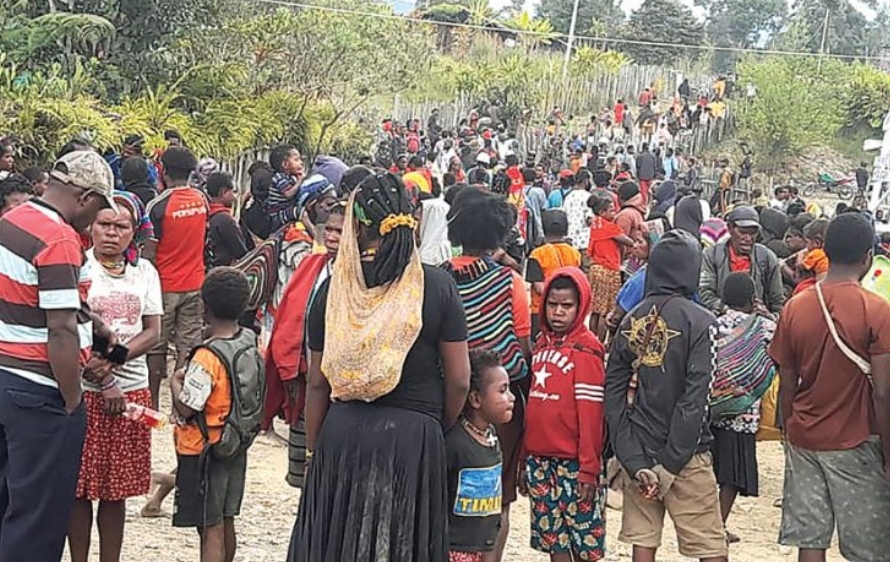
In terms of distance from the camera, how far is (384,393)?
13.3 feet

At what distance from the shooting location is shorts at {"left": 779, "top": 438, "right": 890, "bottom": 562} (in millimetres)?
5191

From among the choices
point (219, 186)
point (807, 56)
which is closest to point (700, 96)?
point (807, 56)

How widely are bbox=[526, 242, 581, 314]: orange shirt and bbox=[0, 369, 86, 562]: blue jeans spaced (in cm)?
475

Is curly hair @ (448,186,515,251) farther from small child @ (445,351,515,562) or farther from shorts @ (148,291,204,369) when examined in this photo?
shorts @ (148,291,204,369)

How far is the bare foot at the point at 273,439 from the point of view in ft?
27.4

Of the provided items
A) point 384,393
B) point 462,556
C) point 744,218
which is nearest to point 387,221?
point 384,393

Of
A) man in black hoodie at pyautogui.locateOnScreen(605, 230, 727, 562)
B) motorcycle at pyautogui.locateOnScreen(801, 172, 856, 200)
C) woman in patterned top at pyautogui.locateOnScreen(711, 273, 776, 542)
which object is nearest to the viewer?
man in black hoodie at pyautogui.locateOnScreen(605, 230, 727, 562)

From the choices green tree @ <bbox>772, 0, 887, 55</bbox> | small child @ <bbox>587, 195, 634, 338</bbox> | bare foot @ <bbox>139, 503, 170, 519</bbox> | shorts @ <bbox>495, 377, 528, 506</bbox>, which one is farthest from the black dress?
green tree @ <bbox>772, 0, 887, 55</bbox>

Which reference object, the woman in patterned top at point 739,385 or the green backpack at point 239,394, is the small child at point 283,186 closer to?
the green backpack at point 239,394

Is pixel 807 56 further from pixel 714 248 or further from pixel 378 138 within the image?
pixel 714 248

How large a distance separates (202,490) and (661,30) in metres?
52.5

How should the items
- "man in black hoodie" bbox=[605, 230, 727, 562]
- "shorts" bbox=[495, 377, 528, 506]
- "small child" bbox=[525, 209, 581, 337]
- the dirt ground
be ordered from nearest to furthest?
"man in black hoodie" bbox=[605, 230, 727, 562] → "shorts" bbox=[495, 377, 528, 506] → the dirt ground → "small child" bbox=[525, 209, 581, 337]

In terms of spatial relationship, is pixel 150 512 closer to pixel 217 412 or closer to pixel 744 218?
pixel 217 412

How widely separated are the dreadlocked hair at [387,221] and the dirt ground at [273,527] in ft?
8.66
